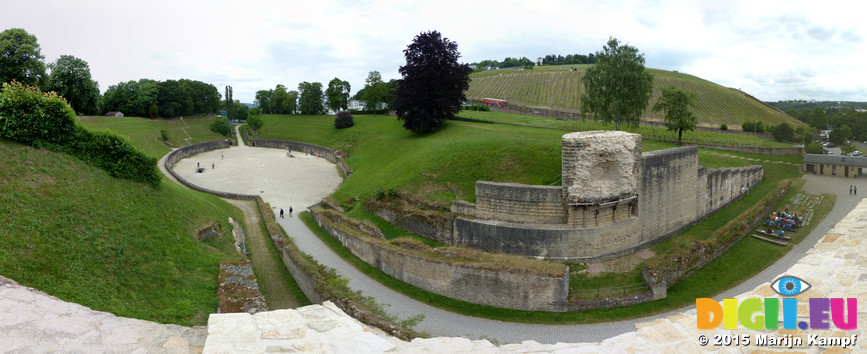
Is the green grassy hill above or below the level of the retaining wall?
above

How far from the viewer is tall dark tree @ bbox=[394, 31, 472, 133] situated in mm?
38094

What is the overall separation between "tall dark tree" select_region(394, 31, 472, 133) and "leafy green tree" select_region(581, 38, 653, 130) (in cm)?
1161

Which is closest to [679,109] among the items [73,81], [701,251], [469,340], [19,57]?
[701,251]

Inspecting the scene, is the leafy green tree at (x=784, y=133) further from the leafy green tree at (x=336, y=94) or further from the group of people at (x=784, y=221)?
the leafy green tree at (x=336, y=94)

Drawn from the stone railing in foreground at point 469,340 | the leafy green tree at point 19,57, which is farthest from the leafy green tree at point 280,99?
the stone railing in foreground at point 469,340

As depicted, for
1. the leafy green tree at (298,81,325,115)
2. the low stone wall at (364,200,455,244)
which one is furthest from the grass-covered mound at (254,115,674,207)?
the leafy green tree at (298,81,325,115)

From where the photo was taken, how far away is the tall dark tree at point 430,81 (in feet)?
125

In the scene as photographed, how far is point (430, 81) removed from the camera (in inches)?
1503

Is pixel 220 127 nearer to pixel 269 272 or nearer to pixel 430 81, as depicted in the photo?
pixel 430 81

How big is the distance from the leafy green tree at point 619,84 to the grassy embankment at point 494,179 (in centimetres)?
320

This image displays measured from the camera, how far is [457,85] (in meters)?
39.2

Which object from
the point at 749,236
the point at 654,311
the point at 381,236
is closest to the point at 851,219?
the point at 654,311

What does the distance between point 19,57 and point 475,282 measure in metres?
47.5

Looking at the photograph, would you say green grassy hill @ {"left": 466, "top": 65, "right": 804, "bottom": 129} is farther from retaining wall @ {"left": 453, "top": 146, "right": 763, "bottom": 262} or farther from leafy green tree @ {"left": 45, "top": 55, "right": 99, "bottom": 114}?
leafy green tree @ {"left": 45, "top": 55, "right": 99, "bottom": 114}
